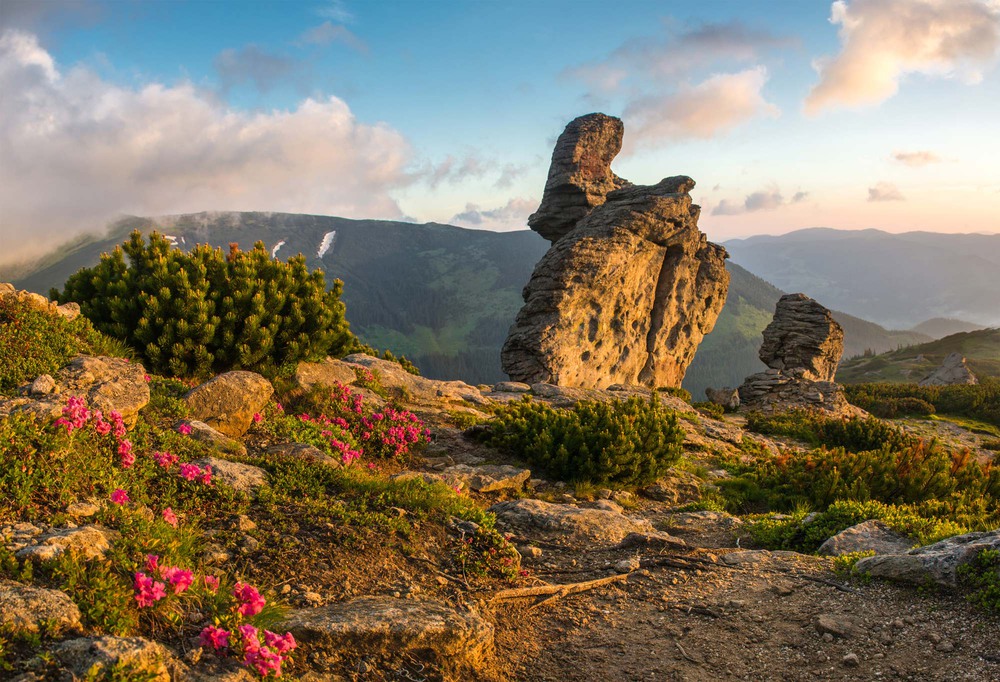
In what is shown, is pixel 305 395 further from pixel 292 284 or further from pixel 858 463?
pixel 858 463

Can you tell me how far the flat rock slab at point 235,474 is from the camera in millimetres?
6387

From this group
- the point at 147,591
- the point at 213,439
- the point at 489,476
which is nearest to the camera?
the point at 147,591

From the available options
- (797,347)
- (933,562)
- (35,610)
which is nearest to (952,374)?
(797,347)

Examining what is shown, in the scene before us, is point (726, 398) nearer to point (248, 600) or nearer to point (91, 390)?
point (91, 390)

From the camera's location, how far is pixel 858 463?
40.5 ft

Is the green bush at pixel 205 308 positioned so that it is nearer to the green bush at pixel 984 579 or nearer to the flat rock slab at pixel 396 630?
the flat rock slab at pixel 396 630

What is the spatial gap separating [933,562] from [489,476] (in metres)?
6.08

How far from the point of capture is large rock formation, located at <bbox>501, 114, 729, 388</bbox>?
113 ft

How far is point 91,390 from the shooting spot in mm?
7188

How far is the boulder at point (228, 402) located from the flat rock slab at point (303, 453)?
3.15ft

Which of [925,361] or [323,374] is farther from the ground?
[925,361]

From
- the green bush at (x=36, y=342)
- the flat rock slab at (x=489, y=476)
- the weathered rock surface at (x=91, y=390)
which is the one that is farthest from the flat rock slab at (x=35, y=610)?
the flat rock slab at (x=489, y=476)

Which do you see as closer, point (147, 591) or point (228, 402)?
point (147, 591)

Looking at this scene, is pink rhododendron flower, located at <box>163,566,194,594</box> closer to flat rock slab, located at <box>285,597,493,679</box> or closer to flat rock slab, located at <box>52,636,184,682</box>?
flat rock slab, located at <box>52,636,184,682</box>
